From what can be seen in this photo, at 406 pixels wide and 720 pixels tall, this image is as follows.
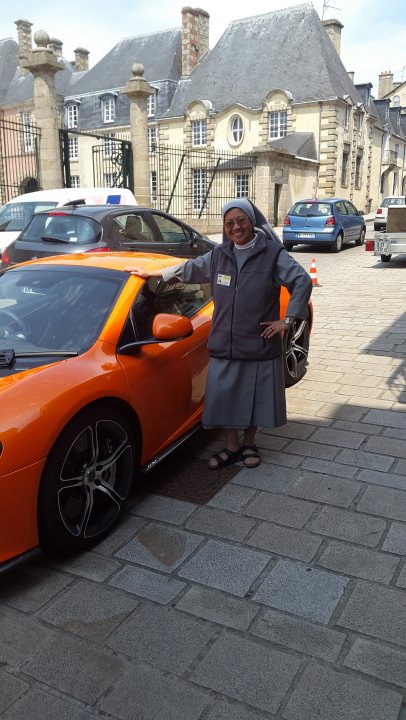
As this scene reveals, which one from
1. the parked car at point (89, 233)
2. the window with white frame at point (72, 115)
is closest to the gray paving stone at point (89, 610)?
the parked car at point (89, 233)

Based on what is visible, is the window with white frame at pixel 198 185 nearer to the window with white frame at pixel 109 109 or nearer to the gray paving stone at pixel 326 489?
the window with white frame at pixel 109 109

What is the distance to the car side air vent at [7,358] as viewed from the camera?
2.97 m

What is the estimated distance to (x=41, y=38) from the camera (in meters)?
16.9

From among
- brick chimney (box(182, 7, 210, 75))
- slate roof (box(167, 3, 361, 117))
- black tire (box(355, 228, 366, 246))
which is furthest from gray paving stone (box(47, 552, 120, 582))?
brick chimney (box(182, 7, 210, 75))

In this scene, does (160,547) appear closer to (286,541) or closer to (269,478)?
(286,541)

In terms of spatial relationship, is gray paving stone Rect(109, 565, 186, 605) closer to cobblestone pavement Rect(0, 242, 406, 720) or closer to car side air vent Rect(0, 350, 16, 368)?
cobblestone pavement Rect(0, 242, 406, 720)

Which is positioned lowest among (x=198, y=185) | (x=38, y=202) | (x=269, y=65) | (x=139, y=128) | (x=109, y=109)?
(x=38, y=202)

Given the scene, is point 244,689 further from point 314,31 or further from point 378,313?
point 314,31

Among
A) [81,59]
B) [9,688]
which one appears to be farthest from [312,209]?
[81,59]

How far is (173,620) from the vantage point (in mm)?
2523

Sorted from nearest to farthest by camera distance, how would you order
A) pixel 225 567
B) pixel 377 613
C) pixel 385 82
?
pixel 377 613
pixel 225 567
pixel 385 82

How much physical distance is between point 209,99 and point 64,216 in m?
37.1

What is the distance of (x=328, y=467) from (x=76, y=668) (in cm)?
222

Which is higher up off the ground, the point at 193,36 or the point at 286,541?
the point at 193,36
